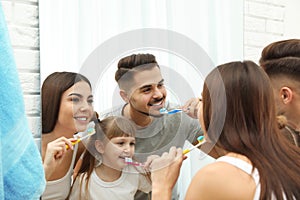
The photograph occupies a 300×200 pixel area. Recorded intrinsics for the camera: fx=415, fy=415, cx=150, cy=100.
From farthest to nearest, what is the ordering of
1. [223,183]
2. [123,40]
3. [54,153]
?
[123,40], [54,153], [223,183]

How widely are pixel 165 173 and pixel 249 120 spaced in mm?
330

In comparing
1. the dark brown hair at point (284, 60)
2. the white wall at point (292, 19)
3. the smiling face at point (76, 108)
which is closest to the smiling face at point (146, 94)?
the smiling face at point (76, 108)

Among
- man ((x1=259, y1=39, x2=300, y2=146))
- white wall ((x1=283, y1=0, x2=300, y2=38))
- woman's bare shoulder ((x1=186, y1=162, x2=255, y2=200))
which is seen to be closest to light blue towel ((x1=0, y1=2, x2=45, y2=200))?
woman's bare shoulder ((x1=186, y1=162, x2=255, y2=200))

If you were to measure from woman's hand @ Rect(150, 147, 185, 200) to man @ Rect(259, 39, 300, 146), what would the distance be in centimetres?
41

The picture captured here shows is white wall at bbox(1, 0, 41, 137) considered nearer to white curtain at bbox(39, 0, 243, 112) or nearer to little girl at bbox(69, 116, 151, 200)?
white curtain at bbox(39, 0, 243, 112)

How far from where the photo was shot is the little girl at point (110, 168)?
126 centimetres

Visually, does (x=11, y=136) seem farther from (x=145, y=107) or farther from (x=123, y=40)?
(x=123, y=40)

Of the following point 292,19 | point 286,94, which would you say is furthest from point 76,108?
point 292,19

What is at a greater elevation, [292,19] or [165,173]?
[292,19]

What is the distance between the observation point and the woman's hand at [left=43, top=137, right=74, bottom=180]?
1.21 metres

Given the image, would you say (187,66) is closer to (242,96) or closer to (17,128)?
(242,96)

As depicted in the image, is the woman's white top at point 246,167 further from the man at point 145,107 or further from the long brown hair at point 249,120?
the man at point 145,107

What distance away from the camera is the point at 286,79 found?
1.38m

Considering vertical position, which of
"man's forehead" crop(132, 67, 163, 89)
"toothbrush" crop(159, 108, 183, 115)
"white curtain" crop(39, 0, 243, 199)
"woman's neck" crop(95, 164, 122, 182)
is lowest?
"woman's neck" crop(95, 164, 122, 182)
